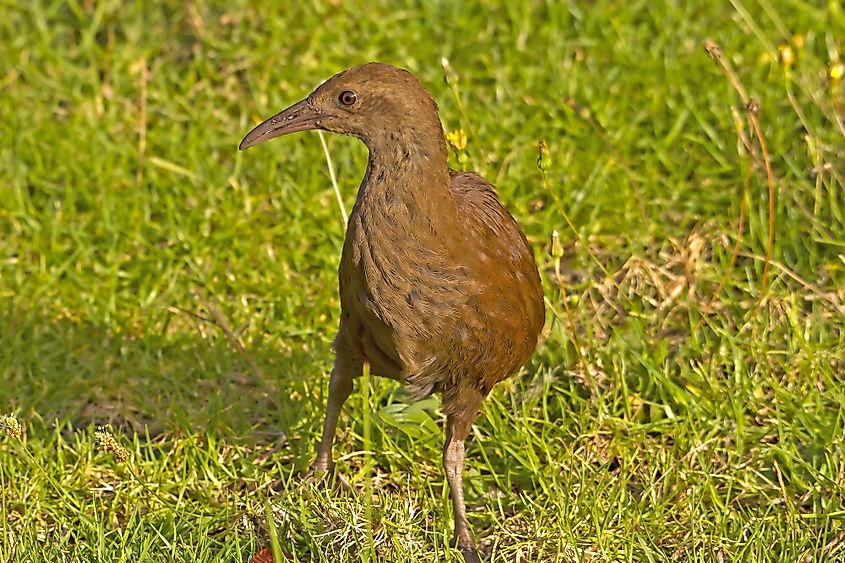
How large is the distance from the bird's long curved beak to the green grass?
0.72 meters

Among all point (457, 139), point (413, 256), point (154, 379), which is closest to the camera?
→ point (413, 256)

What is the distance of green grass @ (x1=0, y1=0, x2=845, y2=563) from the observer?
13.4ft

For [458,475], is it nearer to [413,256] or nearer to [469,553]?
[469,553]

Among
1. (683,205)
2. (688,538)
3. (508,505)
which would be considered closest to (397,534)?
(508,505)

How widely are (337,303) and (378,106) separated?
1.56 metres

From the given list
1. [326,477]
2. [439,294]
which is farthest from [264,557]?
[439,294]

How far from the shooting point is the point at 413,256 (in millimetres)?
3510

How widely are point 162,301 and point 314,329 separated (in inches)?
24.2

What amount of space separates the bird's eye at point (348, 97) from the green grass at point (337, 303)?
72 cm

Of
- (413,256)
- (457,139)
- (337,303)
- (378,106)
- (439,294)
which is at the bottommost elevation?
(337,303)

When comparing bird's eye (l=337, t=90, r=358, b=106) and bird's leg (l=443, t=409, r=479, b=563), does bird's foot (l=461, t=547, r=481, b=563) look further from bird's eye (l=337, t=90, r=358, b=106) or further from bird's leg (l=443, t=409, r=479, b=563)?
bird's eye (l=337, t=90, r=358, b=106)

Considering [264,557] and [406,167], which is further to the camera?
[264,557]

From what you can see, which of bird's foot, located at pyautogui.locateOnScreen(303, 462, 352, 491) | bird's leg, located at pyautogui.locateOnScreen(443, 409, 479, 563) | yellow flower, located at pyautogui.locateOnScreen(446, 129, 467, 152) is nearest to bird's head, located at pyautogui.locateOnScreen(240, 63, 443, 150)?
yellow flower, located at pyautogui.locateOnScreen(446, 129, 467, 152)

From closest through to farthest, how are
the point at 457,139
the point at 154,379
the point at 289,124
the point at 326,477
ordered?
the point at 289,124
the point at 457,139
the point at 326,477
the point at 154,379
